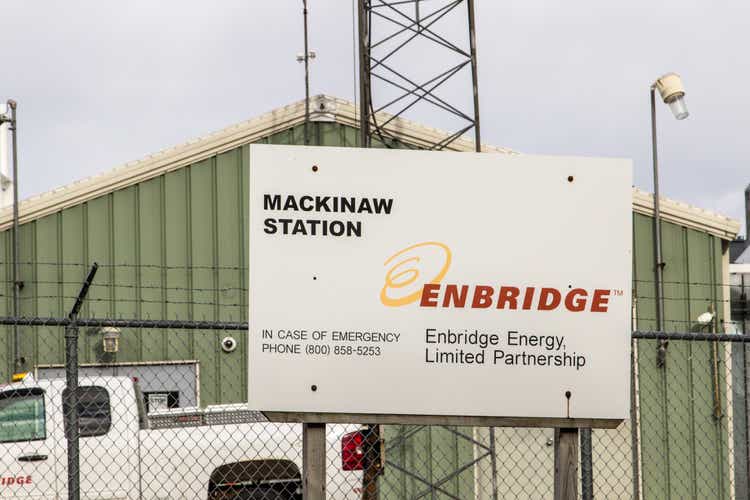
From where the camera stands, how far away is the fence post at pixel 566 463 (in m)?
6.01

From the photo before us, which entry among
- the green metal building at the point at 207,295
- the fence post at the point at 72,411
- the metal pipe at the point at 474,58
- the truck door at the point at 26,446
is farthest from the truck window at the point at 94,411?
the metal pipe at the point at 474,58

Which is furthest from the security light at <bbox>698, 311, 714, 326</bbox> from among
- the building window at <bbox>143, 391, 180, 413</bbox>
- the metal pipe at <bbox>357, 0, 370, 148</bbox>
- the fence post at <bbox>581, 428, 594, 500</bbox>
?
the fence post at <bbox>581, 428, 594, 500</bbox>

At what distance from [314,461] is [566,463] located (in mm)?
1312

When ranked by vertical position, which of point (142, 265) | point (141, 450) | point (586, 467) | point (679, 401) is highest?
point (142, 265)

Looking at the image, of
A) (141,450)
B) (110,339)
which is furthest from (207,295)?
(141,450)

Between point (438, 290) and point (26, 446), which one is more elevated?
point (438, 290)

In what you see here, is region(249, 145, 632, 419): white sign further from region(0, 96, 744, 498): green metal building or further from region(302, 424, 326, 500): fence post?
region(0, 96, 744, 498): green metal building

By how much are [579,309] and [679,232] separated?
12447 mm

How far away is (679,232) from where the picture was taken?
17.7 m

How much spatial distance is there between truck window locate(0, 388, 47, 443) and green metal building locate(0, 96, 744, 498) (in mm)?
6052

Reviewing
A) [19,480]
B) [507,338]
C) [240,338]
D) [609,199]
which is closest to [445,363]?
[507,338]

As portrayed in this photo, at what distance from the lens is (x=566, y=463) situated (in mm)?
6059

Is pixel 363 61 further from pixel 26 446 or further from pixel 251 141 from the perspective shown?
pixel 26 446

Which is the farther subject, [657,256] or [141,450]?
[657,256]
